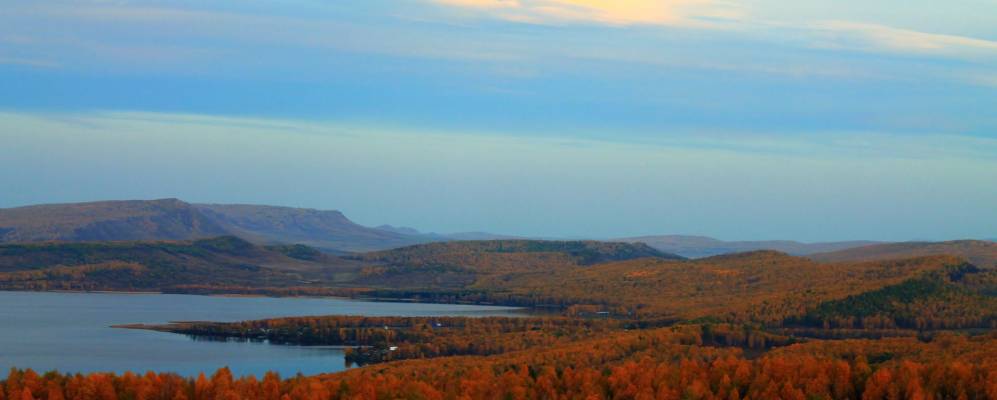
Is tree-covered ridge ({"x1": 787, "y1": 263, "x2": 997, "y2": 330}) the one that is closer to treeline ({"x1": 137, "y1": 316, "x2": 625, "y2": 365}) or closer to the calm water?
treeline ({"x1": 137, "y1": 316, "x2": 625, "y2": 365})

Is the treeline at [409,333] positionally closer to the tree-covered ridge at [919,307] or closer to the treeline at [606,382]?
the tree-covered ridge at [919,307]

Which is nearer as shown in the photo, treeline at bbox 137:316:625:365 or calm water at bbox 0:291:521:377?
calm water at bbox 0:291:521:377

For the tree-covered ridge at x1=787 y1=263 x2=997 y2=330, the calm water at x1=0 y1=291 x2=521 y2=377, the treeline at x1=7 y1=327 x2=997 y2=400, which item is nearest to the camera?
the treeline at x1=7 y1=327 x2=997 y2=400

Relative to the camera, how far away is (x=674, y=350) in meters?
123

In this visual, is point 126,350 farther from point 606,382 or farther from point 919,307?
point 919,307

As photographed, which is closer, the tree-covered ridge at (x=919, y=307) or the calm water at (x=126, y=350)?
the calm water at (x=126, y=350)

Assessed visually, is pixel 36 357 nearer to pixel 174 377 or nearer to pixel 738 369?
pixel 174 377

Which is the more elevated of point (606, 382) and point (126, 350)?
point (606, 382)

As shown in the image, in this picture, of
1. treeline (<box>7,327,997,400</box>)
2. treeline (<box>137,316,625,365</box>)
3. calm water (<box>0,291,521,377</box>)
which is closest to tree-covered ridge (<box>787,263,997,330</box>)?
treeline (<box>137,316,625,365</box>)

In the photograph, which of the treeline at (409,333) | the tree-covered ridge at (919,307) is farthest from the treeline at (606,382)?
the tree-covered ridge at (919,307)

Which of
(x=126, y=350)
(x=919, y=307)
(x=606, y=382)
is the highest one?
(x=919, y=307)

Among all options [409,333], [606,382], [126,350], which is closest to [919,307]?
[409,333]

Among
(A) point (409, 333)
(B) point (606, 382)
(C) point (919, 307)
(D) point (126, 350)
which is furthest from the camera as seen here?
(C) point (919, 307)

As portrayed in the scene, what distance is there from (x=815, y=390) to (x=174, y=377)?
4314cm
